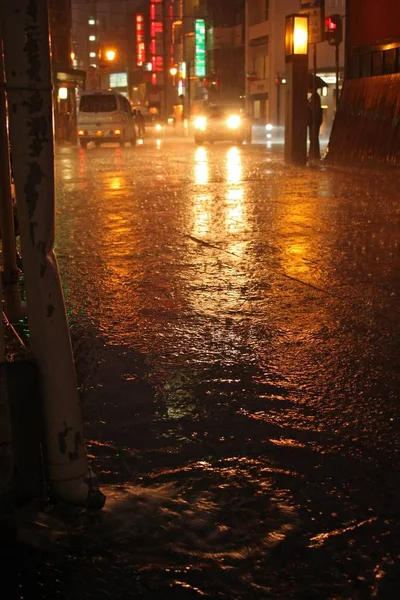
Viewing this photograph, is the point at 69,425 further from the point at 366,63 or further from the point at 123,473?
the point at 366,63

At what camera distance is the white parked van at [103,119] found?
33.6 metres

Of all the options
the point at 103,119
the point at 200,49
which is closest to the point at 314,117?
the point at 103,119

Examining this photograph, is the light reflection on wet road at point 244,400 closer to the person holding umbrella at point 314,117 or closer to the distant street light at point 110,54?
the person holding umbrella at point 314,117

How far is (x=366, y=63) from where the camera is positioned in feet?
68.4

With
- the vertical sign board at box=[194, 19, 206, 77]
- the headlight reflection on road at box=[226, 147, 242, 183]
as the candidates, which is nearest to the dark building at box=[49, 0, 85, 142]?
the headlight reflection on road at box=[226, 147, 242, 183]

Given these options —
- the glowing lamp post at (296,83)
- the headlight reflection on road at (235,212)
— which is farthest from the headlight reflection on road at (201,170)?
the glowing lamp post at (296,83)

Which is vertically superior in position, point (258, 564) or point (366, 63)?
point (366, 63)

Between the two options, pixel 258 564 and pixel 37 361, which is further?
pixel 37 361

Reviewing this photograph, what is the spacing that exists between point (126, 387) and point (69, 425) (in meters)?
1.43

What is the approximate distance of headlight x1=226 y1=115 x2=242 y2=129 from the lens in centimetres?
3635

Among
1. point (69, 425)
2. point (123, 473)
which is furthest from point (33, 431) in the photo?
point (123, 473)

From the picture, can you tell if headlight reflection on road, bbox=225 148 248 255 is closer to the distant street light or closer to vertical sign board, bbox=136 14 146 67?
the distant street light

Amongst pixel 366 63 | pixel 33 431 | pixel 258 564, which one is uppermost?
pixel 366 63

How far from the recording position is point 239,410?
384 cm
